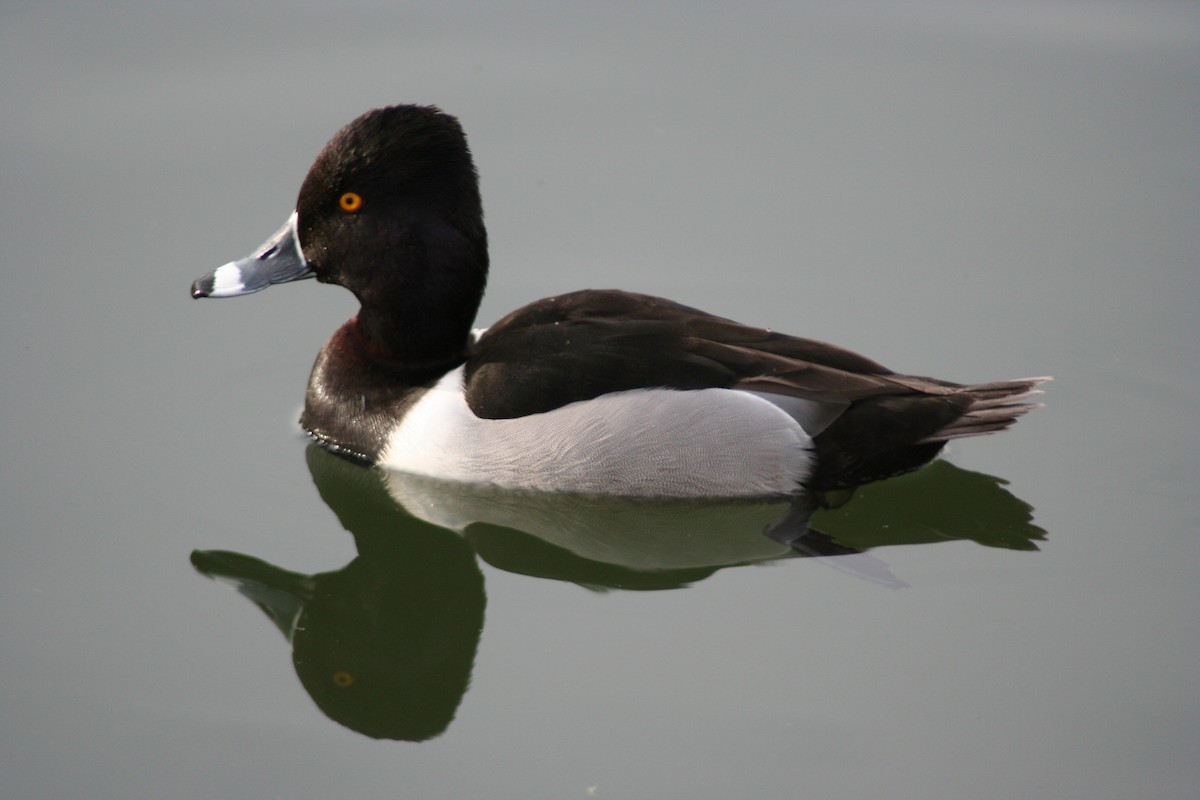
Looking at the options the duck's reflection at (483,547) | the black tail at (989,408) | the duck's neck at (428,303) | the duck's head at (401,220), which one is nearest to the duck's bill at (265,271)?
the duck's head at (401,220)

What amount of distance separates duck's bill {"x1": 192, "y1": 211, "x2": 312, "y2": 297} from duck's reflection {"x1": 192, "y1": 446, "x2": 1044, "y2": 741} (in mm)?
825

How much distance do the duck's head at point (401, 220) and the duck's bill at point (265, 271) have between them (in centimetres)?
9

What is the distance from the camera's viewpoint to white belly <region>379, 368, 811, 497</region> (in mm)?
6020

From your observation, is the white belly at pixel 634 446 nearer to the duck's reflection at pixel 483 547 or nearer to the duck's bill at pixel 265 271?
the duck's reflection at pixel 483 547

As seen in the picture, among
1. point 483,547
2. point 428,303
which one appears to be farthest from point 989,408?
point 428,303

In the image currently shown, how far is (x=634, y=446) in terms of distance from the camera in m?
6.09

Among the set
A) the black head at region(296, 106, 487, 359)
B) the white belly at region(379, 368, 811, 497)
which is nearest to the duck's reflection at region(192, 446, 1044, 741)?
the white belly at region(379, 368, 811, 497)

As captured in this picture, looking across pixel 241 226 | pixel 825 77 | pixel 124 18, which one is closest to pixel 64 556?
pixel 241 226

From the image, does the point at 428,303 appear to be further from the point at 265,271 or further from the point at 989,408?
the point at 989,408

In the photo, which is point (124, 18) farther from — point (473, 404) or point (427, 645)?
point (427, 645)

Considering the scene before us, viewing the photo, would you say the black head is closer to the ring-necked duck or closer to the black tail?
the ring-necked duck

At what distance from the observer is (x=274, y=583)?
5.88 metres

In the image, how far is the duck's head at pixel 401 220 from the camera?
6.14 m

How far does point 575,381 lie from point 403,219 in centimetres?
100
